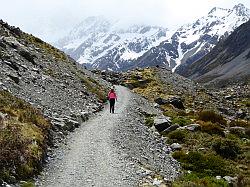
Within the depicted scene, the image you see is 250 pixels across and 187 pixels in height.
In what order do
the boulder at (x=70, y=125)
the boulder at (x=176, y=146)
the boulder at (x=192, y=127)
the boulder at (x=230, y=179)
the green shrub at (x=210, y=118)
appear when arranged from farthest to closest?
the green shrub at (x=210, y=118)
the boulder at (x=192, y=127)
the boulder at (x=70, y=125)
the boulder at (x=176, y=146)
the boulder at (x=230, y=179)

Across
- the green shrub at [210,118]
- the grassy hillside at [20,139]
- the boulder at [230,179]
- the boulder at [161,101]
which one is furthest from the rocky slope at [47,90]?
the boulder at [161,101]

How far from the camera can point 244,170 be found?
30016mm

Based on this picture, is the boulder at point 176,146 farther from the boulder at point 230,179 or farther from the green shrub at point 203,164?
the boulder at point 230,179

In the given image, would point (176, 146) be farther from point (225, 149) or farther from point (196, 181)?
point (196, 181)

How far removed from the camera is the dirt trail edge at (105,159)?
72.9ft

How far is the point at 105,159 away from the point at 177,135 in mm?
11335

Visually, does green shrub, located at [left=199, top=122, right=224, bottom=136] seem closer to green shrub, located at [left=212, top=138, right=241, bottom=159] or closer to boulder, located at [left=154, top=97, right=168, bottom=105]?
green shrub, located at [left=212, top=138, right=241, bottom=159]

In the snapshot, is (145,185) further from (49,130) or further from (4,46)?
(4,46)

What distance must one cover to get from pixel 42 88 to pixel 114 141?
1424 centimetres

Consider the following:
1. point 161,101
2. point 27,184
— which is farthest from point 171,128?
point 161,101

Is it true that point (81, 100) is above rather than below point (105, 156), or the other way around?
above

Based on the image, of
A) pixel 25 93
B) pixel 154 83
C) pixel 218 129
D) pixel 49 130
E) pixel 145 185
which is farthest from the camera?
pixel 154 83

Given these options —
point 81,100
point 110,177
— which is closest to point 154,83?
point 81,100

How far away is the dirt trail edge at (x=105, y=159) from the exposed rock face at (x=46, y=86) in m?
2.82
